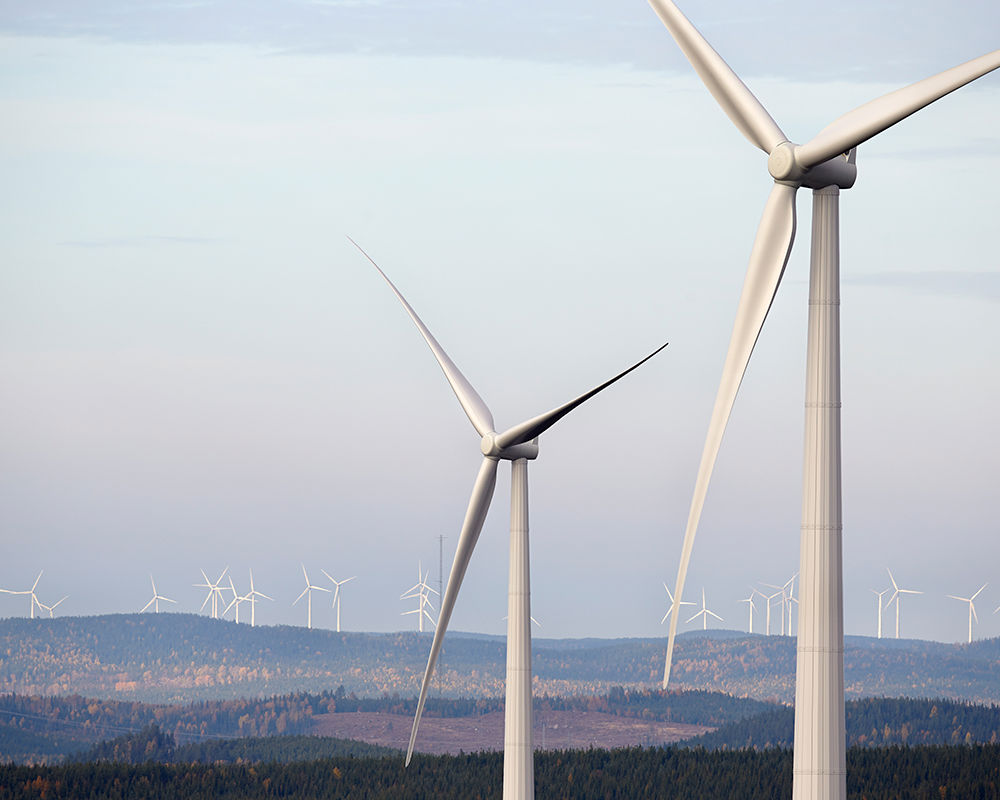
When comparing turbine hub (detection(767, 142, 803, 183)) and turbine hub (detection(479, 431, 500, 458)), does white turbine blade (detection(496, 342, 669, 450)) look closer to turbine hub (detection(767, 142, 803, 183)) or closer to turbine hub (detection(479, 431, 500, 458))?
turbine hub (detection(479, 431, 500, 458))

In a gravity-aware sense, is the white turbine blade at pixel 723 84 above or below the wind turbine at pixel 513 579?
above

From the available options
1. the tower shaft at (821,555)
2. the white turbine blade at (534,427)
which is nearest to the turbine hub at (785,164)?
the tower shaft at (821,555)

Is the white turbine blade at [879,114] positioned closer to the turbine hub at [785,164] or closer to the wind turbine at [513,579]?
the turbine hub at [785,164]

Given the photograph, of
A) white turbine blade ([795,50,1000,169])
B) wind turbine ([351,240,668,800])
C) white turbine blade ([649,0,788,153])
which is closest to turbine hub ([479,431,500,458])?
wind turbine ([351,240,668,800])

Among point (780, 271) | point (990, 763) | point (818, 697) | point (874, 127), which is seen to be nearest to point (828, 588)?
point (818, 697)

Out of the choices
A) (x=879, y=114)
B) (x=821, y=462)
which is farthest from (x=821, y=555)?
(x=879, y=114)

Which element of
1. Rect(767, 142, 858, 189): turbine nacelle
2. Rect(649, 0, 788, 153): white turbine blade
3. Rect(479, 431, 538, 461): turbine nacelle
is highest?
Rect(649, 0, 788, 153): white turbine blade
